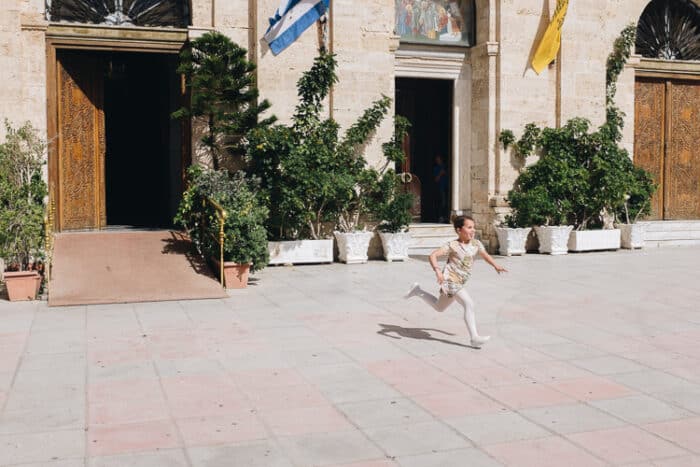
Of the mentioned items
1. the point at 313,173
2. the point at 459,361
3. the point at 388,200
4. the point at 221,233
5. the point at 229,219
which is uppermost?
the point at 313,173

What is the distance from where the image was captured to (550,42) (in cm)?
1525

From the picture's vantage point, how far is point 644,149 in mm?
17422

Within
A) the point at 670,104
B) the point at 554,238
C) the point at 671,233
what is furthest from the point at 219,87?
the point at 670,104

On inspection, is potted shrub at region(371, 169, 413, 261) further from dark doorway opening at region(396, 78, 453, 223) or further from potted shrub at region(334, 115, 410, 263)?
dark doorway opening at region(396, 78, 453, 223)

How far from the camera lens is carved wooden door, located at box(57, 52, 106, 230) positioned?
13281mm

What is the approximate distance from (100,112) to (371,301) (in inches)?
251

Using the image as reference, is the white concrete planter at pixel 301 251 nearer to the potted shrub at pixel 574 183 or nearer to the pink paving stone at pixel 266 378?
the potted shrub at pixel 574 183

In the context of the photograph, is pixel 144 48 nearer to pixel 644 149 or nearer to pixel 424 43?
pixel 424 43

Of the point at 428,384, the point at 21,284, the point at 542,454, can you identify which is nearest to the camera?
the point at 542,454

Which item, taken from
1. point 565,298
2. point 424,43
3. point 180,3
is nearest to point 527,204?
point 424,43

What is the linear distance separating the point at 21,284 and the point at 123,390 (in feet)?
15.4

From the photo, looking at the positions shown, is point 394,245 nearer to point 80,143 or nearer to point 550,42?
point 550,42

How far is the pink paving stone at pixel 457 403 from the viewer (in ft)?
18.7

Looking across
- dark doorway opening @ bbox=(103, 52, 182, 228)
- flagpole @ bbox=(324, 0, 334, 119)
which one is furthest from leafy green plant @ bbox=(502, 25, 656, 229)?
dark doorway opening @ bbox=(103, 52, 182, 228)
